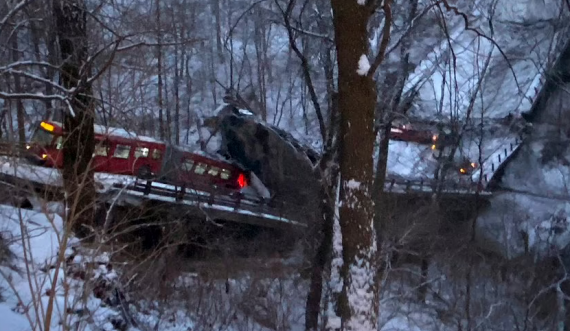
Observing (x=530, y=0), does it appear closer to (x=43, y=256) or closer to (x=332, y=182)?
(x=332, y=182)

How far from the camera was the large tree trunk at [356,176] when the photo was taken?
19.9 ft

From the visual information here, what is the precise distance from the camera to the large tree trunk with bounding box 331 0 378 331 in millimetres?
6051

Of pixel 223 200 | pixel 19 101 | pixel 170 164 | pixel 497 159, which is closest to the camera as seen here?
pixel 19 101

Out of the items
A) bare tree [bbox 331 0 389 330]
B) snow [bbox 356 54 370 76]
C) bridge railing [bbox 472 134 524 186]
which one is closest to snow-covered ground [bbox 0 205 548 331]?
bare tree [bbox 331 0 389 330]

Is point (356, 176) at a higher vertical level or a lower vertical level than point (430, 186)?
higher

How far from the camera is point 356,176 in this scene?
6094 millimetres

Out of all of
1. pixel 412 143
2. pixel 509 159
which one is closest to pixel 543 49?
pixel 509 159

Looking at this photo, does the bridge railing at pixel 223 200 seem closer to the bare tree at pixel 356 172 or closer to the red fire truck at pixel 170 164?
the red fire truck at pixel 170 164

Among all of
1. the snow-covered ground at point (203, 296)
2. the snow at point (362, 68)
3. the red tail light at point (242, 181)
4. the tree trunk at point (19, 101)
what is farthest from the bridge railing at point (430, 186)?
the snow at point (362, 68)

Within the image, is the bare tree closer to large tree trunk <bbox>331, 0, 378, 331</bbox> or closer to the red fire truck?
large tree trunk <bbox>331, 0, 378, 331</bbox>

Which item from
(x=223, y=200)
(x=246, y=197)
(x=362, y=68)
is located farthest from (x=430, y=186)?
(x=362, y=68)

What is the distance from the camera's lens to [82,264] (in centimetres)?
621

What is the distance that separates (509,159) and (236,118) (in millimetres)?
11051

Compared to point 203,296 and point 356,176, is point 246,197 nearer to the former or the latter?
point 203,296
